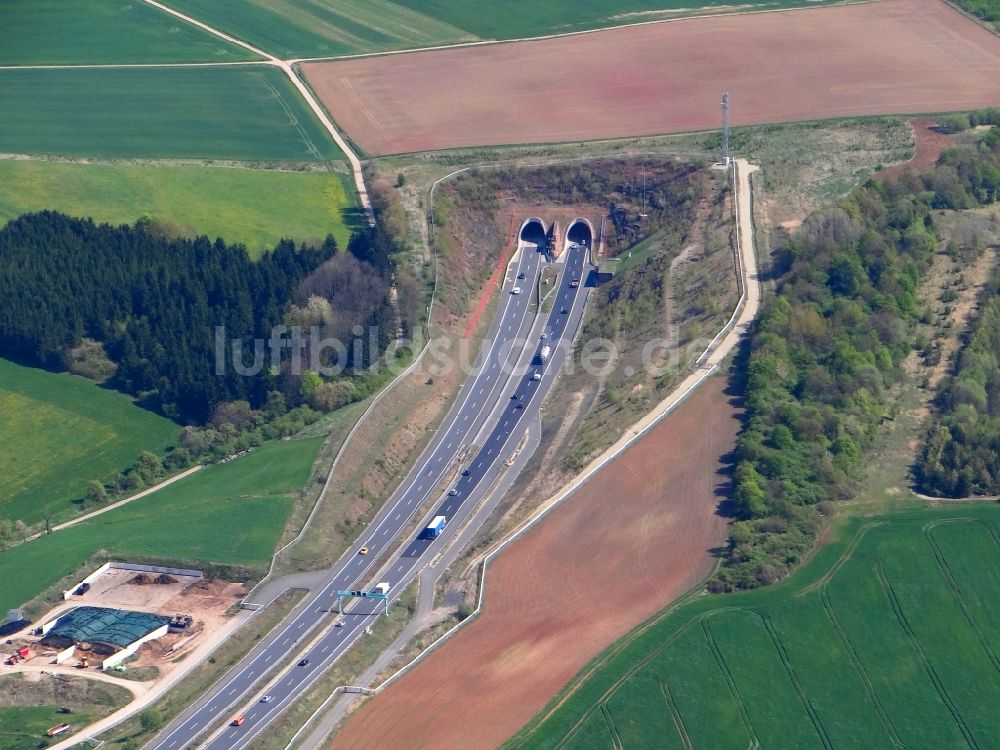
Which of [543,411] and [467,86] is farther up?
[467,86]

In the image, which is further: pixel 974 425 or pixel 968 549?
pixel 974 425

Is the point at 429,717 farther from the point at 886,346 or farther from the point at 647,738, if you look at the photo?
the point at 886,346

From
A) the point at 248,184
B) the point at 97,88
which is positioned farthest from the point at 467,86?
the point at 97,88

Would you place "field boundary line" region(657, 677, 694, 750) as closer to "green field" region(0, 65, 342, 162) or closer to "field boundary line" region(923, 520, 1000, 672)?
"field boundary line" region(923, 520, 1000, 672)

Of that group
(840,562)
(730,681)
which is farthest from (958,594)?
(730,681)

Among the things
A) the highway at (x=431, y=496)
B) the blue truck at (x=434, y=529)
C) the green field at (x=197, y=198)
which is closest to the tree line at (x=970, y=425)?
the highway at (x=431, y=496)

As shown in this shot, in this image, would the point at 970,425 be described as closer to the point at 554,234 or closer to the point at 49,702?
the point at 554,234
